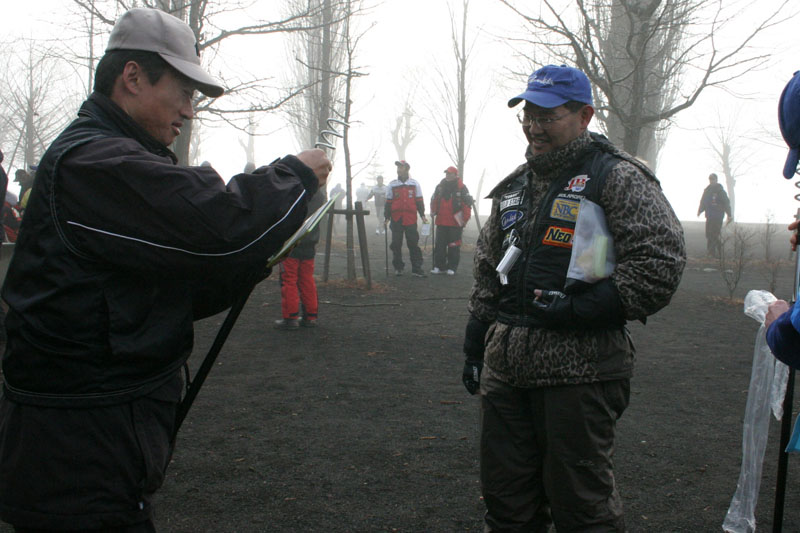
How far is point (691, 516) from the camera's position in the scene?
11.8 ft

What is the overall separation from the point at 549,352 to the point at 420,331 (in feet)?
19.5

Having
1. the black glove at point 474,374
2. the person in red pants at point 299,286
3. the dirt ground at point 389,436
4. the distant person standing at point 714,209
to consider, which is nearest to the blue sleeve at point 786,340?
the black glove at point 474,374

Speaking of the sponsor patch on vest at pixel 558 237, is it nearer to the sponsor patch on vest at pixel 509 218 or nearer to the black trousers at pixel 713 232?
the sponsor patch on vest at pixel 509 218

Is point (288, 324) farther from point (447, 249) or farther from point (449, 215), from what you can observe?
point (447, 249)

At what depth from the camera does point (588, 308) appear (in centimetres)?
252

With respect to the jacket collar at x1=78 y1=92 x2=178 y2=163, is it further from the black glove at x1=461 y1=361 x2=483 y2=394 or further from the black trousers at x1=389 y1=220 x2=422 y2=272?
the black trousers at x1=389 y1=220 x2=422 y2=272

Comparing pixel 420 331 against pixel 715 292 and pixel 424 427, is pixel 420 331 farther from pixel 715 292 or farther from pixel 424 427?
pixel 715 292

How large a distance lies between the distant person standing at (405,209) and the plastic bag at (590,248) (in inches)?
417

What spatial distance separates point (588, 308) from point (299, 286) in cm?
604

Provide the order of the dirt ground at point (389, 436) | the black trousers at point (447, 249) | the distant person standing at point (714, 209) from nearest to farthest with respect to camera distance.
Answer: the dirt ground at point (389, 436) < the black trousers at point (447, 249) < the distant person standing at point (714, 209)

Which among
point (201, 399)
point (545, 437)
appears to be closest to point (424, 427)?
point (201, 399)

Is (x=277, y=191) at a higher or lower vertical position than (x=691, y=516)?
higher

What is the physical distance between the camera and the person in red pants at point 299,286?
780cm

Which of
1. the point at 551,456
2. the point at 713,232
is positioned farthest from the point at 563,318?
the point at 713,232
